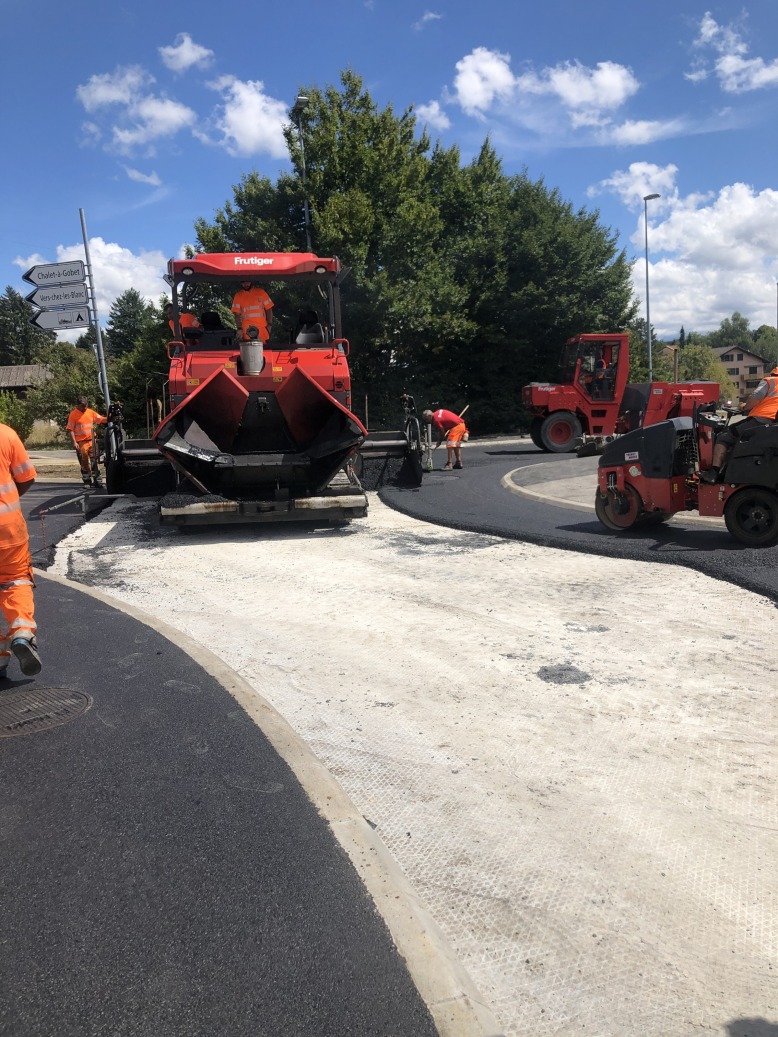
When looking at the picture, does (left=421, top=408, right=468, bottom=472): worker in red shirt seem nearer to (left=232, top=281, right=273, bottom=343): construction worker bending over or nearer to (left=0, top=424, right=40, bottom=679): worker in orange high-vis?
(left=232, top=281, right=273, bottom=343): construction worker bending over

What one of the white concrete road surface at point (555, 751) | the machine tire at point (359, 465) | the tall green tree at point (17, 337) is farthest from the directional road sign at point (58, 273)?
the tall green tree at point (17, 337)

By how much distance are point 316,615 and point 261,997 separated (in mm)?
3758

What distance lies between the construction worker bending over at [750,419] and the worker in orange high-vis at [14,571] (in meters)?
5.56

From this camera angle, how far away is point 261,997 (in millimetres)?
1967

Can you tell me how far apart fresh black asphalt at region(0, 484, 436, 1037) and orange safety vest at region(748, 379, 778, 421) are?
213 inches

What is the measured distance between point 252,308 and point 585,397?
10239 mm

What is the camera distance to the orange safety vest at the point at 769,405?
700 cm

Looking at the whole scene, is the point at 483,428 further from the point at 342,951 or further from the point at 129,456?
the point at 342,951

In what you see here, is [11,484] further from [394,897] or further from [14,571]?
[394,897]

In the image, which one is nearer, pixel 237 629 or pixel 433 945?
pixel 433 945

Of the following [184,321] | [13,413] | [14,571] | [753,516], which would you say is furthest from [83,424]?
[13,413]

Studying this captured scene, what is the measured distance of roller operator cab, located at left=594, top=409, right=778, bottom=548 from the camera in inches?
268

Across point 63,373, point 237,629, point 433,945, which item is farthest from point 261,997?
point 63,373

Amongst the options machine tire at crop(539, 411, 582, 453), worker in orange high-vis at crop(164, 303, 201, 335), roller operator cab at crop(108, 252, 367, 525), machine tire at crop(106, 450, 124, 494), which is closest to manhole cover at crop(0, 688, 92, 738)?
roller operator cab at crop(108, 252, 367, 525)
